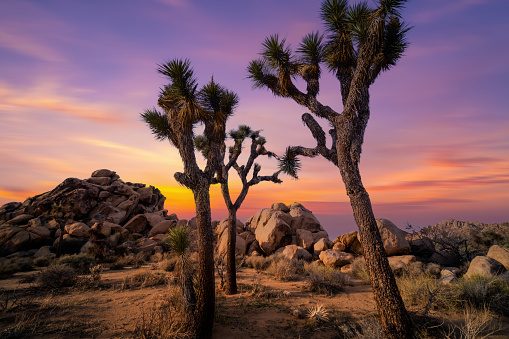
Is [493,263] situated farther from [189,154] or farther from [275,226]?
[189,154]

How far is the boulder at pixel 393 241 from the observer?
14016 millimetres

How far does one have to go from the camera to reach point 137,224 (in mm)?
26641

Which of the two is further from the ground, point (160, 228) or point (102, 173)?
point (102, 173)

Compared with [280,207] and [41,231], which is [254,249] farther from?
[41,231]

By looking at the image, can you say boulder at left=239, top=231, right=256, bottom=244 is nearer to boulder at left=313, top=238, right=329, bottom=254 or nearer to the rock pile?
boulder at left=313, top=238, right=329, bottom=254

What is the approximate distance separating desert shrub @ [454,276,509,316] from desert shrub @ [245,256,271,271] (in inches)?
406

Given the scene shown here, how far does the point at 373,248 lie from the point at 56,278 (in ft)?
43.2

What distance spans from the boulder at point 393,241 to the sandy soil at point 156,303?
4.11 m

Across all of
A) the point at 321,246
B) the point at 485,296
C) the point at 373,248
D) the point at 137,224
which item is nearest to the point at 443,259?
the point at 321,246

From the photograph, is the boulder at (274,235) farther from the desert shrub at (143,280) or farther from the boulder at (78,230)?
the boulder at (78,230)

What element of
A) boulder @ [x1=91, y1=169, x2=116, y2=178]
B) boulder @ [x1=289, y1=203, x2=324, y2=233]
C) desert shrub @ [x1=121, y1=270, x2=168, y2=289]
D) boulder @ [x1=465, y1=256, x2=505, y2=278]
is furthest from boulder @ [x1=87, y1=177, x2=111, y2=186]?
boulder @ [x1=465, y1=256, x2=505, y2=278]

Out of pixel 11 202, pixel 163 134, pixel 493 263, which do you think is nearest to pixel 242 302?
pixel 163 134

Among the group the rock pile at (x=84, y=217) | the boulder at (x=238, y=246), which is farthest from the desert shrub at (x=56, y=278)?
the boulder at (x=238, y=246)

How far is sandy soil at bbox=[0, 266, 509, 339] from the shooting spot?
21.5ft
